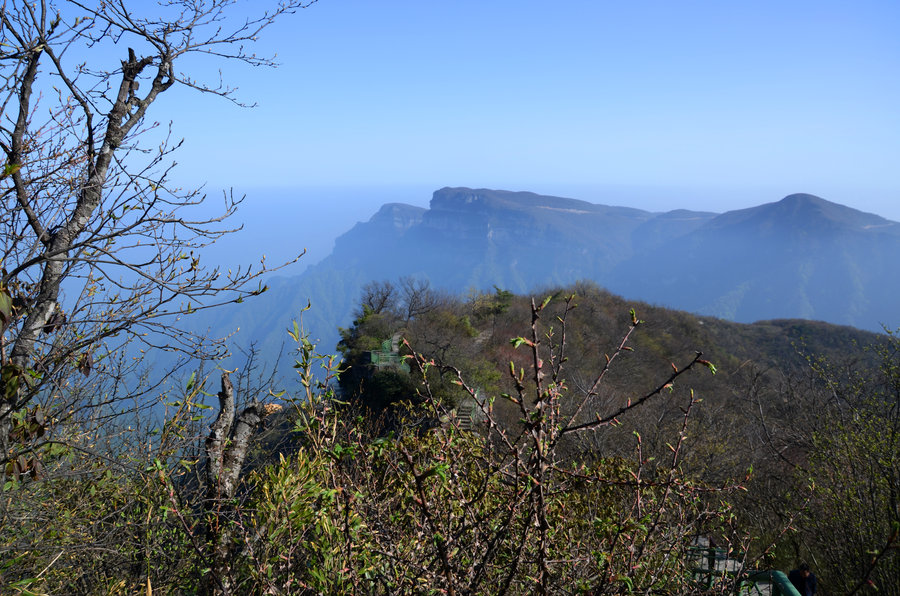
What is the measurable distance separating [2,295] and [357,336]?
27.9 metres

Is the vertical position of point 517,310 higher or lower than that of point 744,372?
higher

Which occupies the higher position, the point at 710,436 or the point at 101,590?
the point at 101,590

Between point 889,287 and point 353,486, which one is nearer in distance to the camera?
point 353,486

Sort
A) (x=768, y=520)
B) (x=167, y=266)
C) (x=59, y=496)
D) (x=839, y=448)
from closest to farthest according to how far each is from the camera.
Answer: (x=167, y=266)
(x=59, y=496)
(x=839, y=448)
(x=768, y=520)

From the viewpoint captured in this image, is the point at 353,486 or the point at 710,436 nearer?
the point at 353,486

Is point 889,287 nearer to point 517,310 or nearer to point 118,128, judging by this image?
point 517,310

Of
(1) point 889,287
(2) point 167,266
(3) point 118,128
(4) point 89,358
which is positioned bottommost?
(1) point 889,287

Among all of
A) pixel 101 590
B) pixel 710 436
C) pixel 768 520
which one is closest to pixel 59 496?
pixel 101 590

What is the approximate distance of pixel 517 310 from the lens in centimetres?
3969

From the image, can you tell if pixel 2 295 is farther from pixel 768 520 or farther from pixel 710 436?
pixel 710 436

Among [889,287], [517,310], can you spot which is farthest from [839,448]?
→ [889,287]

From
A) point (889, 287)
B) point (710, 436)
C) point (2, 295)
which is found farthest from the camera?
point (889, 287)

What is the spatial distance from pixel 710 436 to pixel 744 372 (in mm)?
24243

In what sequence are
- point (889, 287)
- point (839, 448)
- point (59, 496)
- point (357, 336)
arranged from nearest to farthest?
point (59, 496) < point (839, 448) < point (357, 336) < point (889, 287)
